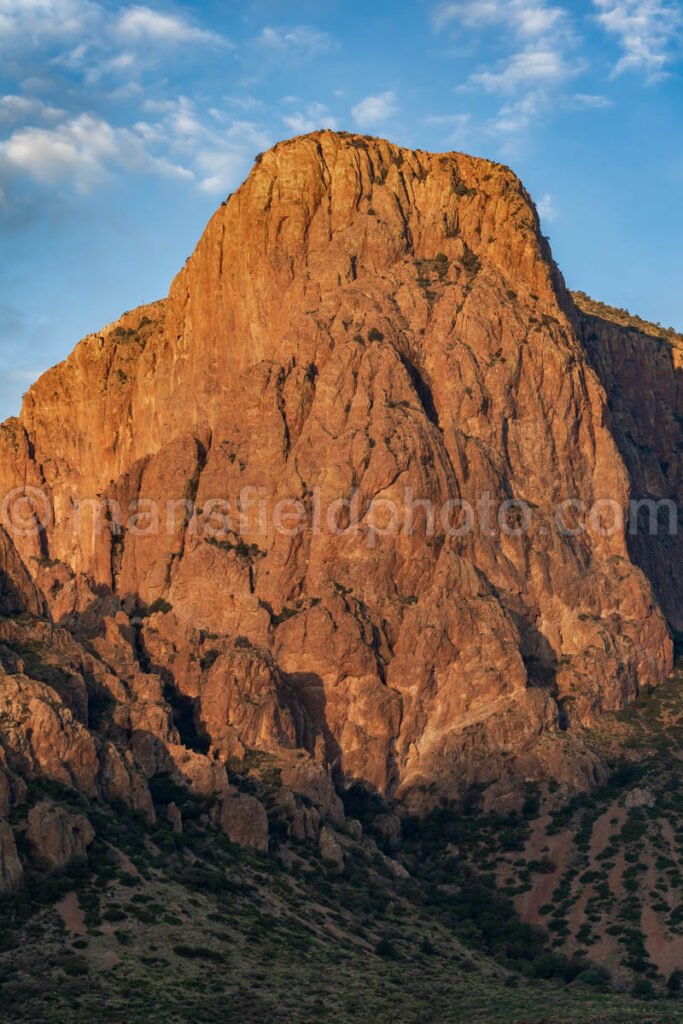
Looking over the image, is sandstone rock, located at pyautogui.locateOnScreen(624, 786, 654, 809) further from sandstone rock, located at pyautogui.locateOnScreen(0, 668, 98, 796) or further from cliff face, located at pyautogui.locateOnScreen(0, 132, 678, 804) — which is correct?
sandstone rock, located at pyautogui.locateOnScreen(0, 668, 98, 796)

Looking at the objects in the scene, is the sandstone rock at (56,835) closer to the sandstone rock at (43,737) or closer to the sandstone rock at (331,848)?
the sandstone rock at (43,737)

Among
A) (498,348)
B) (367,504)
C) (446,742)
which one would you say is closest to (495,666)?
(446,742)

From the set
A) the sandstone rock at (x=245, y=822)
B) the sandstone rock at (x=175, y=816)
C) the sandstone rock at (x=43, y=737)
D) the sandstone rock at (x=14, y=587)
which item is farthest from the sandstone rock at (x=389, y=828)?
the sandstone rock at (x=14, y=587)

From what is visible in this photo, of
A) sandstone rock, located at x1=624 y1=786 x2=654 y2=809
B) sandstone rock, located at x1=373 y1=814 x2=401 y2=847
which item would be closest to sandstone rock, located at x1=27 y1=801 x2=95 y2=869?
sandstone rock, located at x1=373 y1=814 x2=401 y2=847

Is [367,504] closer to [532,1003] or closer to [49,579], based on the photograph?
[49,579]

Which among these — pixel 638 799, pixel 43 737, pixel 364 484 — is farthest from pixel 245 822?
pixel 364 484
